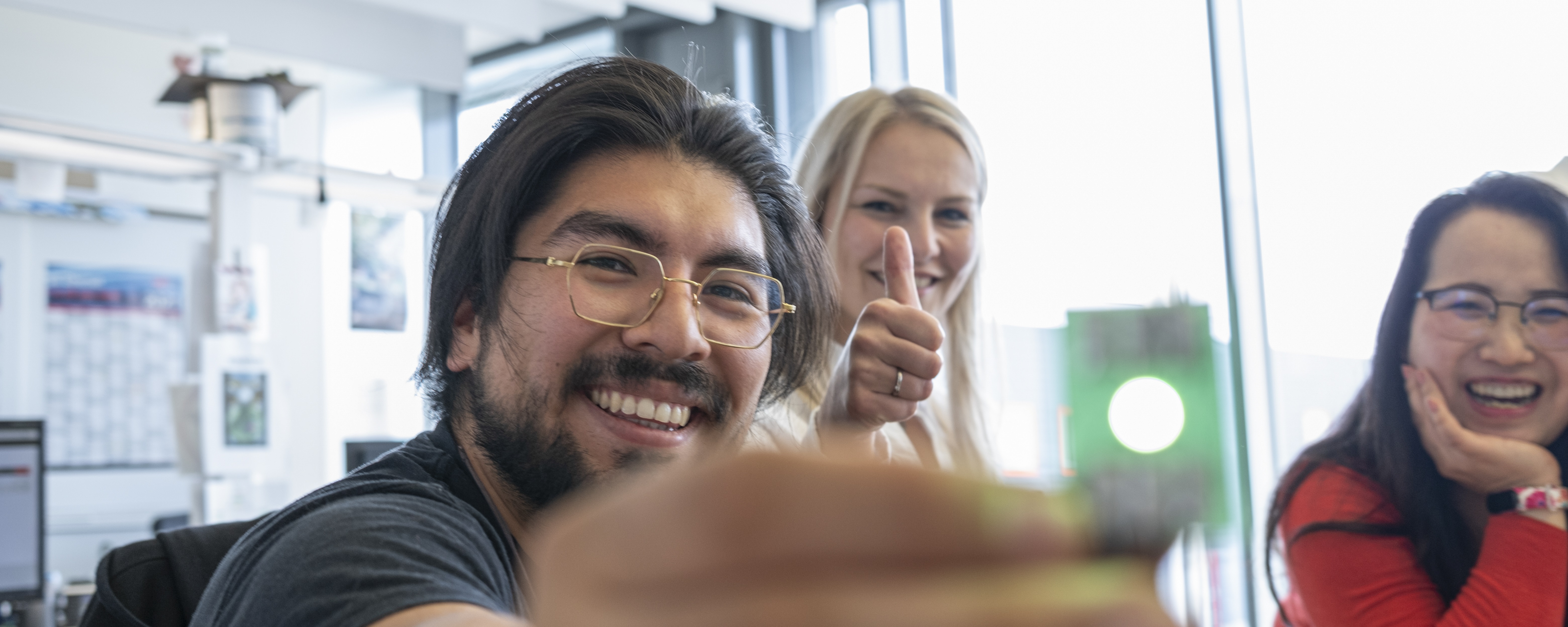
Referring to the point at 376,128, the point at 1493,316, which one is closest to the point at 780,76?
the point at 376,128

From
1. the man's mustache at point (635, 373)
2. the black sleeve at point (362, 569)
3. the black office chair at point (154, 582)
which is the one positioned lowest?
the black office chair at point (154, 582)

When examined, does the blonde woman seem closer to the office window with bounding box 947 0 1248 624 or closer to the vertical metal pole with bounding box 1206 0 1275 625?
the office window with bounding box 947 0 1248 624

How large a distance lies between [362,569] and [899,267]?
0.77m

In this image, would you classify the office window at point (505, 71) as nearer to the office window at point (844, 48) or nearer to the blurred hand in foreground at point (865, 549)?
the office window at point (844, 48)

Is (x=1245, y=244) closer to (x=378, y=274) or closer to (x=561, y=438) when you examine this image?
(x=561, y=438)

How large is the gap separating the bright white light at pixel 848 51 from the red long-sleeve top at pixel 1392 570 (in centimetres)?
287

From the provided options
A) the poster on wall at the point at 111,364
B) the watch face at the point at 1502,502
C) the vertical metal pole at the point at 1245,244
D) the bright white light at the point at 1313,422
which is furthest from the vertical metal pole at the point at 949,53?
the poster on wall at the point at 111,364

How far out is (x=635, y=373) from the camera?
1.07 m

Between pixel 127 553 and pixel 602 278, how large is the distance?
485 millimetres

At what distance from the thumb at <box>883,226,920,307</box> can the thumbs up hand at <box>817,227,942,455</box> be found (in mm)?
45

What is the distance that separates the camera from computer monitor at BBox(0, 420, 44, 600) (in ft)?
8.63

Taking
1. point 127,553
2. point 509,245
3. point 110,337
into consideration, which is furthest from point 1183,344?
point 110,337

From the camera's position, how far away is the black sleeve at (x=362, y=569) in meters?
0.66

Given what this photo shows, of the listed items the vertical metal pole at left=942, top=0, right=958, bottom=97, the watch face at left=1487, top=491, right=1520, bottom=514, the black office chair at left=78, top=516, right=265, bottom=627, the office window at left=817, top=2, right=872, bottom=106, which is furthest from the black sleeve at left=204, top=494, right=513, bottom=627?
the office window at left=817, top=2, right=872, bottom=106
